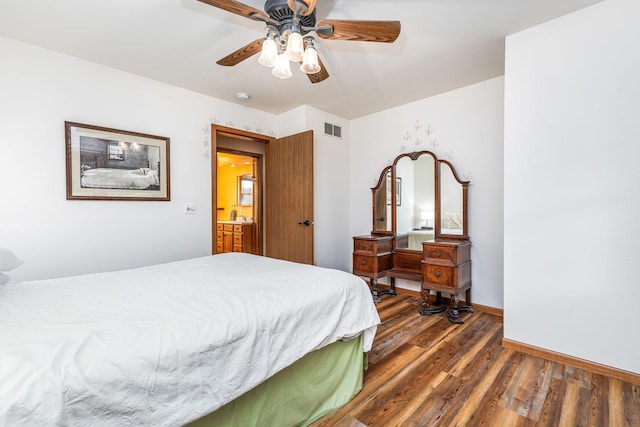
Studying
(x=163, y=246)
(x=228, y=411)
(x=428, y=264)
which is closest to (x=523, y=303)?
(x=428, y=264)

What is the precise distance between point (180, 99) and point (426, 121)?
2.82 metres

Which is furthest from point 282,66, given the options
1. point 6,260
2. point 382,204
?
point 382,204

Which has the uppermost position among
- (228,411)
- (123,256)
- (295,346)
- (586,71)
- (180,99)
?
(180,99)

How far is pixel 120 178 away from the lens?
9.13 ft

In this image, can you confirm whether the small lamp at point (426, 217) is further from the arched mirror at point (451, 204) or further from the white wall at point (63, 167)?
the white wall at point (63, 167)

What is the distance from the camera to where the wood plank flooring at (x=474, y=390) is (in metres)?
1.55

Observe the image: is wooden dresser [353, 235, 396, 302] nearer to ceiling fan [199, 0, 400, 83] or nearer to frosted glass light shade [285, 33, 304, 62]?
ceiling fan [199, 0, 400, 83]

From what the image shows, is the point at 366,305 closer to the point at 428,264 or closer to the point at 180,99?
the point at 428,264

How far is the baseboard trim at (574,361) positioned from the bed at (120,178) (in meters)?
3.50

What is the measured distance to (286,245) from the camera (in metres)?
3.84

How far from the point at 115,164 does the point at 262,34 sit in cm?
180

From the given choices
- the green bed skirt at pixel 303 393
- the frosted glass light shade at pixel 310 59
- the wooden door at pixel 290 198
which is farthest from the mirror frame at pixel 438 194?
the frosted glass light shade at pixel 310 59

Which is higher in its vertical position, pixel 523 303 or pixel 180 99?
pixel 180 99

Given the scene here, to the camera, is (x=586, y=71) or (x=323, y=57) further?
(x=323, y=57)
